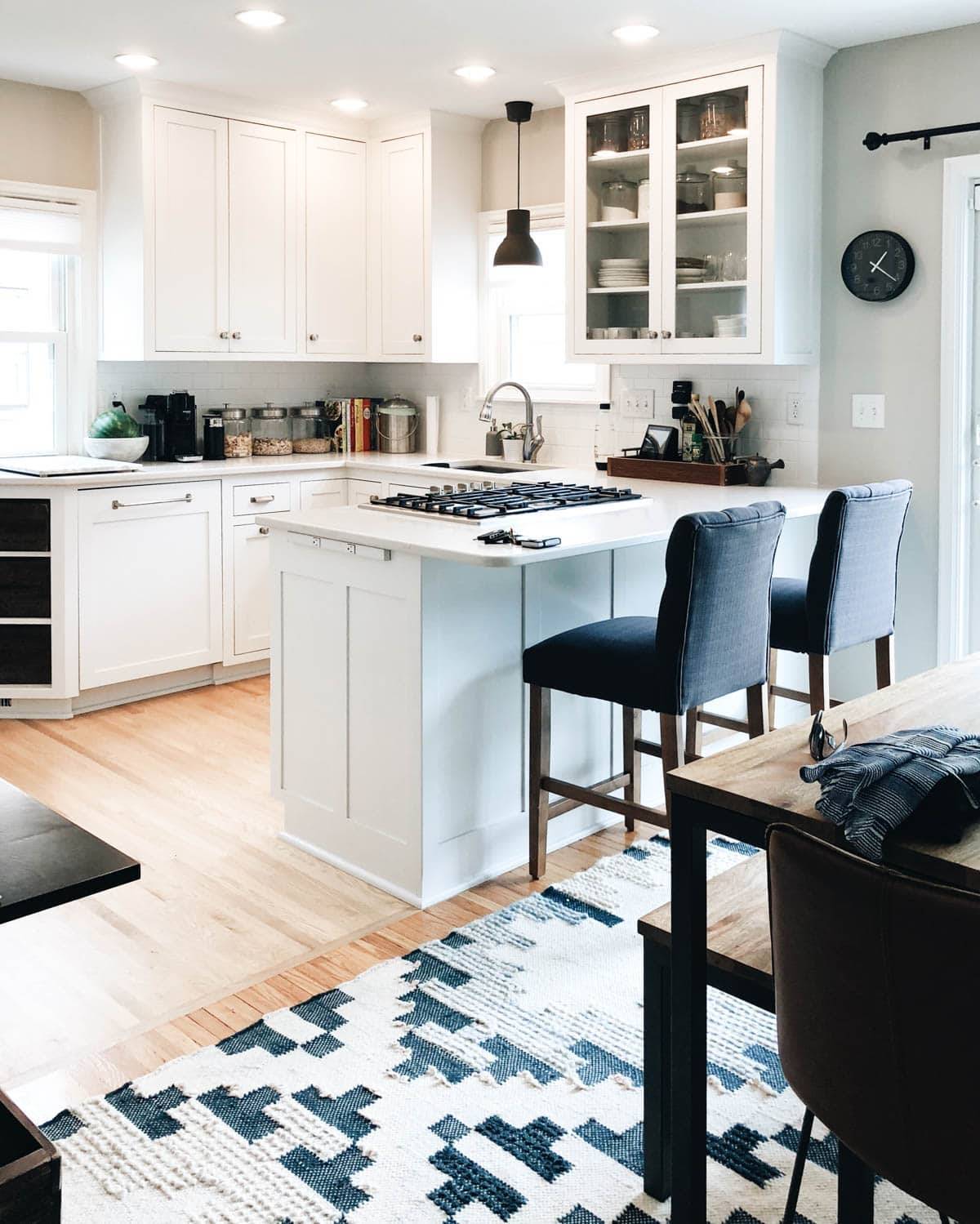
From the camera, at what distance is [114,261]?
5.28m

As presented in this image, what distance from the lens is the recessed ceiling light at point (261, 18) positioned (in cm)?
405

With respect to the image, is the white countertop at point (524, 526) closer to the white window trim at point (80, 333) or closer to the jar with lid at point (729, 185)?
the jar with lid at point (729, 185)

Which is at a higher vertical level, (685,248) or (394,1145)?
(685,248)

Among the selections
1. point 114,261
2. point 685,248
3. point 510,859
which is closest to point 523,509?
point 510,859

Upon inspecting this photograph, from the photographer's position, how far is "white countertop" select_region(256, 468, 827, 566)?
2900 mm

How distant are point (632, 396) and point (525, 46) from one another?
145 centimetres

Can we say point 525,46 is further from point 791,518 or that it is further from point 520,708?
point 520,708

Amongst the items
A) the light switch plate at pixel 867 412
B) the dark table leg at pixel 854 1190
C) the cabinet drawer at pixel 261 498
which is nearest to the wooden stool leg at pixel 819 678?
the light switch plate at pixel 867 412

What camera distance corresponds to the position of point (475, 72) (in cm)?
480

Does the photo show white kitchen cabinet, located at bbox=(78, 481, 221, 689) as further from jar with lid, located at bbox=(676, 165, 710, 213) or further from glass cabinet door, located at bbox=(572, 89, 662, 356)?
jar with lid, located at bbox=(676, 165, 710, 213)

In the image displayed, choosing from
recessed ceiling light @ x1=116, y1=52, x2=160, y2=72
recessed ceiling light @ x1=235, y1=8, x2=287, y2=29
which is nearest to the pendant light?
recessed ceiling light @ x1=235, y1=8, x2=287, y2=29

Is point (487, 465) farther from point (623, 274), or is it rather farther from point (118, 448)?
point (118, 448)

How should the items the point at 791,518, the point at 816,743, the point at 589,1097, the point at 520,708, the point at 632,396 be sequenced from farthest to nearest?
1. the point at 632,396
2. the point at 791,518
3. the point at 520,708
4. the point at 589,1097
5. the point at 816,743

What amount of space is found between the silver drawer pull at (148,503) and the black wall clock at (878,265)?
270 centimetres
